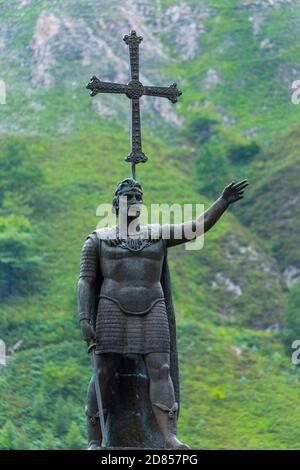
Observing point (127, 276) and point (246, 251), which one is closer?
point (127, 276)

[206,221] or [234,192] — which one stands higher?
[234,192]

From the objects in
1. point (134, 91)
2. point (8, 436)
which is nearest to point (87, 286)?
point (134, 91)

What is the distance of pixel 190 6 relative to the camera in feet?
414

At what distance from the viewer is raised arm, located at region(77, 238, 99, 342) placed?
18.4m

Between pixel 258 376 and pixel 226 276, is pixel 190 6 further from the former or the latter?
pixel 258 376

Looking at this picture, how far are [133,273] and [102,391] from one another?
1337 mm

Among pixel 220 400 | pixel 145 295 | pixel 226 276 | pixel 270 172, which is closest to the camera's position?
pixel 145 295

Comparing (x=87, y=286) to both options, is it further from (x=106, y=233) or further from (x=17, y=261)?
(x=17, y=261)

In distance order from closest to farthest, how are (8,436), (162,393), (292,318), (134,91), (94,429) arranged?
1. (162,393)
2. (94,429)
3. (134,91)
4. (8,436)
5. (292,318)

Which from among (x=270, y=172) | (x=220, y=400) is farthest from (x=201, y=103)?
(x=220, y=400)

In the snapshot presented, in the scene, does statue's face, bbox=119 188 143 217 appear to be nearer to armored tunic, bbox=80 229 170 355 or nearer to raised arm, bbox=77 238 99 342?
armored tunic, bbox=80 229 170 355

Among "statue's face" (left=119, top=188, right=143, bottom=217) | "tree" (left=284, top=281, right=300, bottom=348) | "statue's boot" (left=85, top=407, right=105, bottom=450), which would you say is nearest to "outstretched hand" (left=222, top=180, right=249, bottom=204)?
"statue's face" (left=119, top=188, right=143, bottom=217)

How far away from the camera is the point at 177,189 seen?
98750 millimetres

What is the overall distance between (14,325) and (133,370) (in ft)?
206
